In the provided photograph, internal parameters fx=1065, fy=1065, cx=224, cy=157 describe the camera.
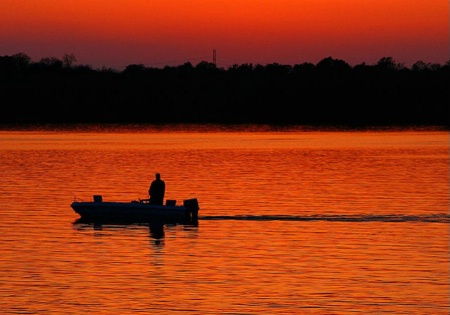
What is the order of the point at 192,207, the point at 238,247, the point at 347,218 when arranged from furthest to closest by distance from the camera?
the point at 347,218 → the point at 192,207 → the point at 238,247

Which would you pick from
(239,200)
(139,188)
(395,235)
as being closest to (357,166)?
(139,188)

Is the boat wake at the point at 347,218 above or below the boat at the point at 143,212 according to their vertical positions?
below

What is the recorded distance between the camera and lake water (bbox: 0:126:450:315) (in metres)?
29.9

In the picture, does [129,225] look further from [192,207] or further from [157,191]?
[192,207]

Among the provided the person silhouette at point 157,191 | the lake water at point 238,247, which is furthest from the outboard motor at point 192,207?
the person silhouette at point 157,191

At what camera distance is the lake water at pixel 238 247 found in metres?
29.9

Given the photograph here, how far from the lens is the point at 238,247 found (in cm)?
4038

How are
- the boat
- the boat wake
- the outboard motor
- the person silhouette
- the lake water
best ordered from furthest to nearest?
1. the boat wake
2. the outboard motor
3. the boat
4. the person silhouette
5. the lake water

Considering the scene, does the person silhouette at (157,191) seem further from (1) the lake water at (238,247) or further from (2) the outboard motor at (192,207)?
(1) the lake water at (238,247)

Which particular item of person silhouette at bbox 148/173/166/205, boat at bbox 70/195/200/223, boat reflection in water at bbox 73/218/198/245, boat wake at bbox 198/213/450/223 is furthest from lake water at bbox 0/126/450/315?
person silhouette at bbox 148/173/166/205

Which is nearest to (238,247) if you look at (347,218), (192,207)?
(192,207)

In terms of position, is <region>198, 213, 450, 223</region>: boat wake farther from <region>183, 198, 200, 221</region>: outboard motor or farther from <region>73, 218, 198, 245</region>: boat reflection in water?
<region>73, 218, 198, 245</region>: boat reflection in water

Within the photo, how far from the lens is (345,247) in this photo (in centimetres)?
4062

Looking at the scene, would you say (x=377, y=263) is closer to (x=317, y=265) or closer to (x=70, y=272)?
(x=317, y=265)
